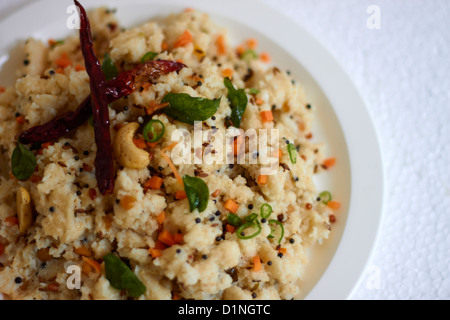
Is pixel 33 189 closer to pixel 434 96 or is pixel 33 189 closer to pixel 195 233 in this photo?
pixel 195 233

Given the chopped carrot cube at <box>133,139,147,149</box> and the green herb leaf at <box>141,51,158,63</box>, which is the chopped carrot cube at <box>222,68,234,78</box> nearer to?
the green herb leaf at <box>141,51,158,63</box>

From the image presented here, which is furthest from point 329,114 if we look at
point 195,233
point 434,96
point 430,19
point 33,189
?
point 33,189

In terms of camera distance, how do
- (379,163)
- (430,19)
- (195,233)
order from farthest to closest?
1. (430,19)
2. (379,163)
3. (195,233)

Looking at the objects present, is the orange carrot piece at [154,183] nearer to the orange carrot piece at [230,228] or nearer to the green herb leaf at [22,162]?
the orange carrot piece at [230,228]

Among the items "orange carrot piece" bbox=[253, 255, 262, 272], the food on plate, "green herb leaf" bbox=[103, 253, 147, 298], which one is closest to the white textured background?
the food on plate

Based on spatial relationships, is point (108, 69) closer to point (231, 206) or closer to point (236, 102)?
point (236, 102)

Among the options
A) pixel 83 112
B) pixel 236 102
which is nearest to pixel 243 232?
pixel 236 102

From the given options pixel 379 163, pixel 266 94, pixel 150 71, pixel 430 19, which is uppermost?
pixel 430 19

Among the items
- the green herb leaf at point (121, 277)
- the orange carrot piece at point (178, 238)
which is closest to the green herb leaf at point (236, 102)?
the orange carrot piece at point (178, 238)
